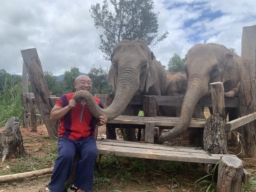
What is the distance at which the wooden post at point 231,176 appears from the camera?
304 centimetres

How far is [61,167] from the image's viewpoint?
10.3 feet

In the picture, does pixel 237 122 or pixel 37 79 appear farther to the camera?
pixel 37 79

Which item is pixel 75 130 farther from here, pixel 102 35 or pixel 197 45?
pixel 102 35

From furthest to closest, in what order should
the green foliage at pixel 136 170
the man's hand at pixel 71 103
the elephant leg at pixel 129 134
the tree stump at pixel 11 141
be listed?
the elephant leg at pixel 129 134 → the tree stump at pixel 11 141 → the green foliage at pixel 136 170 → the man's hand at pixel 71 103

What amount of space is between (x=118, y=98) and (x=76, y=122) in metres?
0.98

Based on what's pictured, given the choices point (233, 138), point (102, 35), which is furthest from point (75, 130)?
point (102, 35)

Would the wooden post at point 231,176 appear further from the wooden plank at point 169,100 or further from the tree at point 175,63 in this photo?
the tree at point 175,63

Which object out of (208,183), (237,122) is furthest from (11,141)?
(237,122)

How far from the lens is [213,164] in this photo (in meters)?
3.48

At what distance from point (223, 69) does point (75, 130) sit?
11.5 ft

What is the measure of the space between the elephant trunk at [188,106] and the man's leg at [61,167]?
158 cm

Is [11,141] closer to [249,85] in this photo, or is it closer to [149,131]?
[149,131]

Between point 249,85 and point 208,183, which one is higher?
point 249,85

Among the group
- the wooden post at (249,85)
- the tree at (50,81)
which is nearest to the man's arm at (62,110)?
the wooden post at (249,85)
